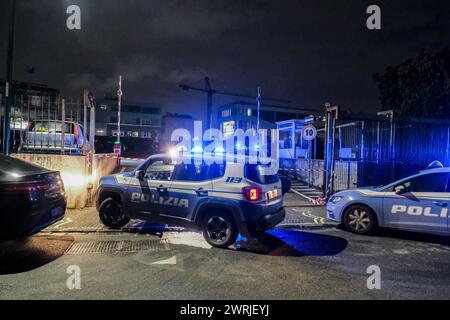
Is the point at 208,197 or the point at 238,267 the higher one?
the point at 208,197

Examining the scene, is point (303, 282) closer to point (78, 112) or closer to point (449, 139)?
point (78, 112)

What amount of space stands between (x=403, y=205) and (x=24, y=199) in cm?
685

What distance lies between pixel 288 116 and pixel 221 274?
7287cm

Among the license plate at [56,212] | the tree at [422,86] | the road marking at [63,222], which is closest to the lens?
the license plate at [56,212]

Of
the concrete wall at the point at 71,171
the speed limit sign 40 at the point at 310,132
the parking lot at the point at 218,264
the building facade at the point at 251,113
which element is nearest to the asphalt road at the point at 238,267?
the parking lot at the point at 218,264

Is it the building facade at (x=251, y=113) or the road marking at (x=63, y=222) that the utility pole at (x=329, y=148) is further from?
the building facade at (x=251, y=113)

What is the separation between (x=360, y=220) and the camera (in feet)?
24.7

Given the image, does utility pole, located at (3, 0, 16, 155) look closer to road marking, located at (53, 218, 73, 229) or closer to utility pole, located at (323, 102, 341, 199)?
road marking, located at (53, 218, 73, 229)

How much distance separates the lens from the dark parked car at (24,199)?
16.4 ft

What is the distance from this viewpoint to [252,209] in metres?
5.93

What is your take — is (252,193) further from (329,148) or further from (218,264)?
(329,148)

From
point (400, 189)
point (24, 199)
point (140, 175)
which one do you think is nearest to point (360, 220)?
point (400, 189)
